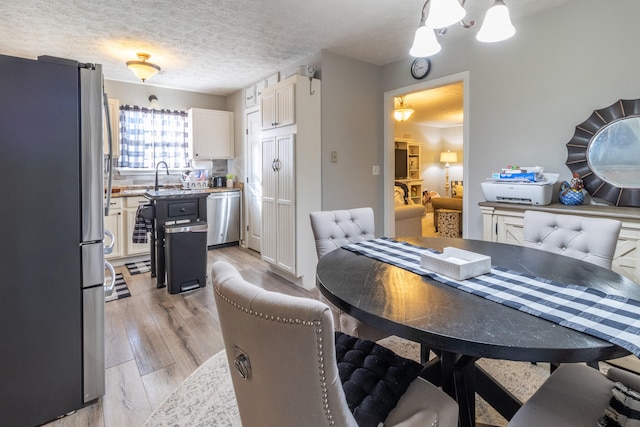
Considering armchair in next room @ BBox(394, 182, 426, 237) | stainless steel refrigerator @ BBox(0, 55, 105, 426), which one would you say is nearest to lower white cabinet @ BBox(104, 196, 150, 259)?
stainless steel refrigerator @ BBox(0, 55, 105, 426)

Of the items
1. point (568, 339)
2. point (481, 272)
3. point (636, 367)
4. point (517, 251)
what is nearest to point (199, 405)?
point (481, 272)

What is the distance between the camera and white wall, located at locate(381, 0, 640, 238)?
231 cm

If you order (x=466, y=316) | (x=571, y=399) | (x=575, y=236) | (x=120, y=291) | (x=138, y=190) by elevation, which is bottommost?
(x=120, y=291)

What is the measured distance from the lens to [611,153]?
2.36m

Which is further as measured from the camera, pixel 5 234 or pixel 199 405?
pixel 199 405

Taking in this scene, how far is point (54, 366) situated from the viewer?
5.28ft

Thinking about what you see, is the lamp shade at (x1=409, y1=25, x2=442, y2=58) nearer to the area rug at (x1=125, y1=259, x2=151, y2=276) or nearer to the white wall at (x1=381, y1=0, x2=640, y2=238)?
the white wall at (x1=381, y1=0, x2=640, y2=238)

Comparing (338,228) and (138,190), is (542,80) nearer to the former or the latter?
(338,228)

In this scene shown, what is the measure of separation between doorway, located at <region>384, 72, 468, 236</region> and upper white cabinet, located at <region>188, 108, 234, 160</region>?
2.71 m

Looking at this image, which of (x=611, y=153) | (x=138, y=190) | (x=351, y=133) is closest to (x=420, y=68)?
(x=351, y=133)

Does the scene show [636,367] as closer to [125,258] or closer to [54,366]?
[54,366]

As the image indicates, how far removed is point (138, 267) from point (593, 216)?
14.9 ft

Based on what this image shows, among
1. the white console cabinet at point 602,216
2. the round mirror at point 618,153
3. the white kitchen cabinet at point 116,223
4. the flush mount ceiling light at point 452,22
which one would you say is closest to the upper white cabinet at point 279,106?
the flush mount ceiling light at point 452,22

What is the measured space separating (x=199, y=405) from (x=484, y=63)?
3.36 meters
